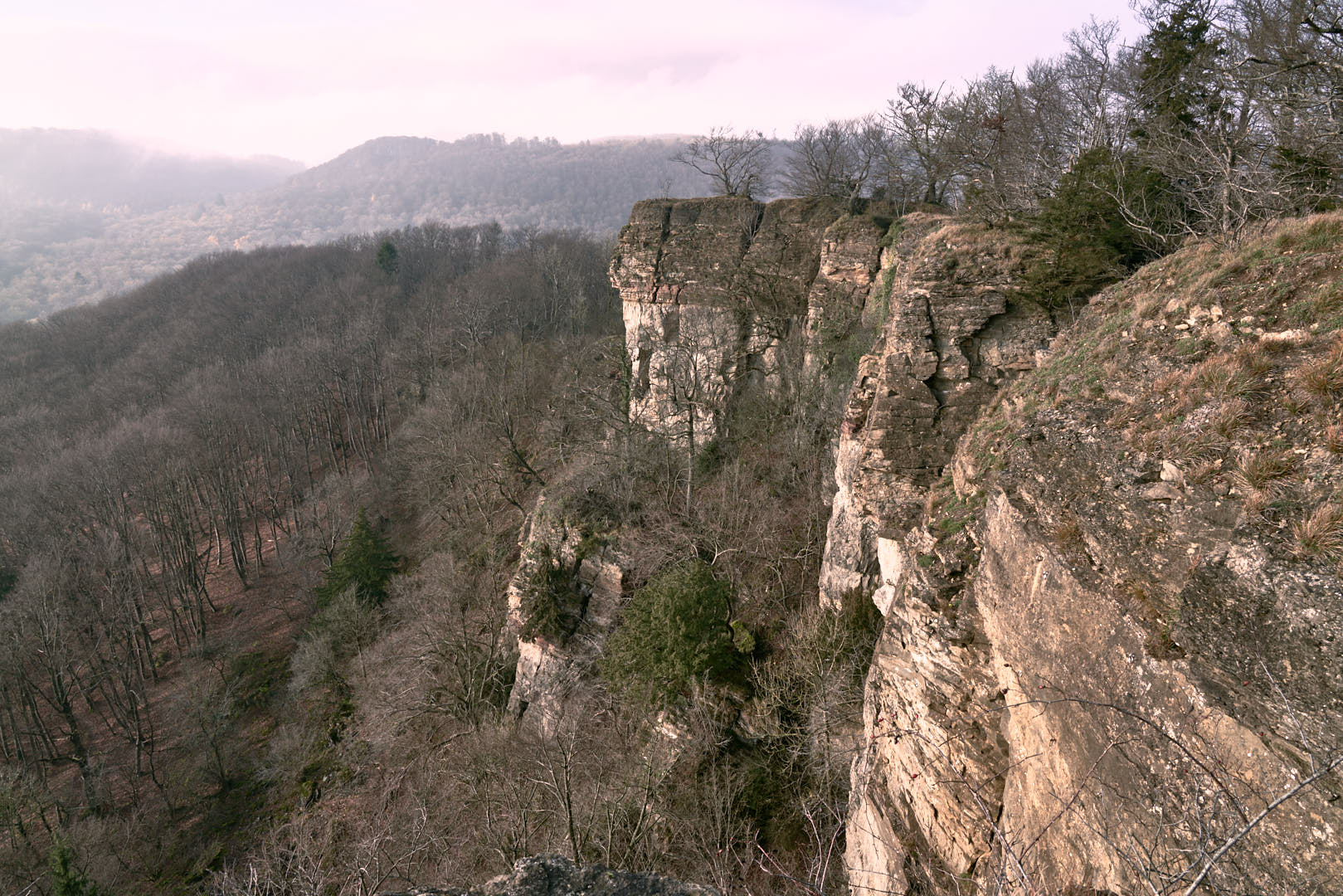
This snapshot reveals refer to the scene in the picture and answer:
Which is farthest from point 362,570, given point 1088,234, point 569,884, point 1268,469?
point 1268,469

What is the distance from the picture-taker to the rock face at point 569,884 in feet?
9.22

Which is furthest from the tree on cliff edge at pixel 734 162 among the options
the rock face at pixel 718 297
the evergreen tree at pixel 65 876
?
the evergreen tree at pixel 65 876

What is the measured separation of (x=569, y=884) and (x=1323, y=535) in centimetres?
504

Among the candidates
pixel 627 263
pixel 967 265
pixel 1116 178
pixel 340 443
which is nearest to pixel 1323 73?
pixel 1116 178

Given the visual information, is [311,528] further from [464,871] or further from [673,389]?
[464,871]

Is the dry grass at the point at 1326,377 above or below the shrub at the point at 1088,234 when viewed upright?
below

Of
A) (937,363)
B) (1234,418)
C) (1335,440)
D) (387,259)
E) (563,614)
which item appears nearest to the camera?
(1335,440)

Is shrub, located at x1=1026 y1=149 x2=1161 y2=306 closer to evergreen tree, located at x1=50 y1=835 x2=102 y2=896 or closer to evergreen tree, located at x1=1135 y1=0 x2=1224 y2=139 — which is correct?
evergreen tree, located at x1=1135 y1=0 x2=1224 y2=139

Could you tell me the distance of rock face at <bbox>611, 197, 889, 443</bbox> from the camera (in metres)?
21.7

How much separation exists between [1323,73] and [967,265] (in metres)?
5.64

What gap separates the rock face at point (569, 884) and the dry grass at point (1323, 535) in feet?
14.2

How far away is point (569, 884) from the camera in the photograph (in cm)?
286

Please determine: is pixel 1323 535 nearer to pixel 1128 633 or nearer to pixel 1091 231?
pixel 1128 633

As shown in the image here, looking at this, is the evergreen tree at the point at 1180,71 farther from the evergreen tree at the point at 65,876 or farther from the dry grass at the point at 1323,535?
the evergreen tree at the point at 65,876
